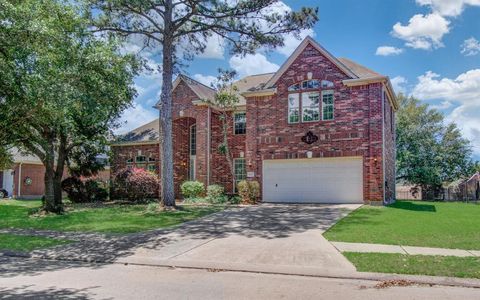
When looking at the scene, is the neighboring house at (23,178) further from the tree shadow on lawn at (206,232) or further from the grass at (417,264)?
the grass at (417,264)

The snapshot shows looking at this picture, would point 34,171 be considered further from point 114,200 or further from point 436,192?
point 436,192

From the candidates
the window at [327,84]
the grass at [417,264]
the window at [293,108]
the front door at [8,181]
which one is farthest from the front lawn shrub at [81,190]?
the grass at [417,264]

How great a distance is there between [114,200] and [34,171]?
34.5 feet

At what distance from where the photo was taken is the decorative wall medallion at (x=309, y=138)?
66.0 ft

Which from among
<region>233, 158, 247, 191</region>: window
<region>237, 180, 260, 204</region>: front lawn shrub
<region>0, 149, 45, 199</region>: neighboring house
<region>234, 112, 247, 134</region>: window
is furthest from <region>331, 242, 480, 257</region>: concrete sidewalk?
<region>0, 149, 45, 199</region>: neighboring house

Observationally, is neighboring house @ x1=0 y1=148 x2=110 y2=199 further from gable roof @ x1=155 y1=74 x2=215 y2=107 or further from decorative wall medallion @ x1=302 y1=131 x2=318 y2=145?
decorative wall medallion @ x1=302 y1=131 x2=318 y2=145

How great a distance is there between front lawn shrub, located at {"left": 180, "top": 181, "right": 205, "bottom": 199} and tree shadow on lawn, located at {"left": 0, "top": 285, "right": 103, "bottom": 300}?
16264 millimetres

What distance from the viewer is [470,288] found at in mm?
6422

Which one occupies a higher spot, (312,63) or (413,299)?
(312,63)

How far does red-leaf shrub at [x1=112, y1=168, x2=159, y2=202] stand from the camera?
2288 centimetres

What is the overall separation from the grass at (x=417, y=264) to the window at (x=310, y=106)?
488 inches

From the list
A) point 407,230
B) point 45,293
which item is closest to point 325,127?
point 407,230

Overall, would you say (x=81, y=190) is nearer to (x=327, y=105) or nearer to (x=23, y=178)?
(x=23, y=178)

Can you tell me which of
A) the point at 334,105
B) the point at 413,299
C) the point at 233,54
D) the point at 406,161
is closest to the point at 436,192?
the point at 406,161
